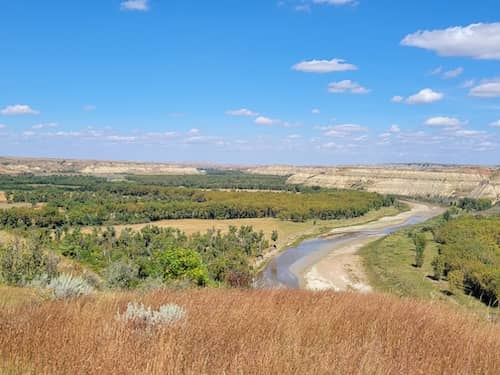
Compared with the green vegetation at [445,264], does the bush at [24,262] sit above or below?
above

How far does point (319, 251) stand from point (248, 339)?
5626 cm

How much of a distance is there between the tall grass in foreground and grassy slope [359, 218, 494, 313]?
2460 cm

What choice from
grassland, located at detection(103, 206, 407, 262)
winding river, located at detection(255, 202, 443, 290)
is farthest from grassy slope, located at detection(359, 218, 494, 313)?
grassland, located at detection(103, 206, 407, 262)

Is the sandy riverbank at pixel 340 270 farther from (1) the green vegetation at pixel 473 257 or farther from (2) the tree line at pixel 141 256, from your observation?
(1) the green vegetation at pixel 473 257

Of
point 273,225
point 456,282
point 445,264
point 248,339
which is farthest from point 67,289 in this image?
point 273,225

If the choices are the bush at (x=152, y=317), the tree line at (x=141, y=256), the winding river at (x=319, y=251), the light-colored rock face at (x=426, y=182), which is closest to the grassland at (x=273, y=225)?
the winding river at (x=319, y=251)

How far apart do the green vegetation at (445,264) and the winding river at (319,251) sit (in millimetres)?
4593

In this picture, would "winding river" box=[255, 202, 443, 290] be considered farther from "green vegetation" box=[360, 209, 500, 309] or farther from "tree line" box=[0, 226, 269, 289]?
"green vegetation" box=[360, 209, 500, 309]

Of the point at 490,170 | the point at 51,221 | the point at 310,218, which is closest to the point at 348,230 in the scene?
the point at 310,218

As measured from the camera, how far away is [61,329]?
4.52 metres

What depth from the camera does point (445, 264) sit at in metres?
42.9

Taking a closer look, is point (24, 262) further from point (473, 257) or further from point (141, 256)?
point (473, 257)

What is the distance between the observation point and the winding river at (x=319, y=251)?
45125mm

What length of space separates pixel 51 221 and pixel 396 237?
62.9m
